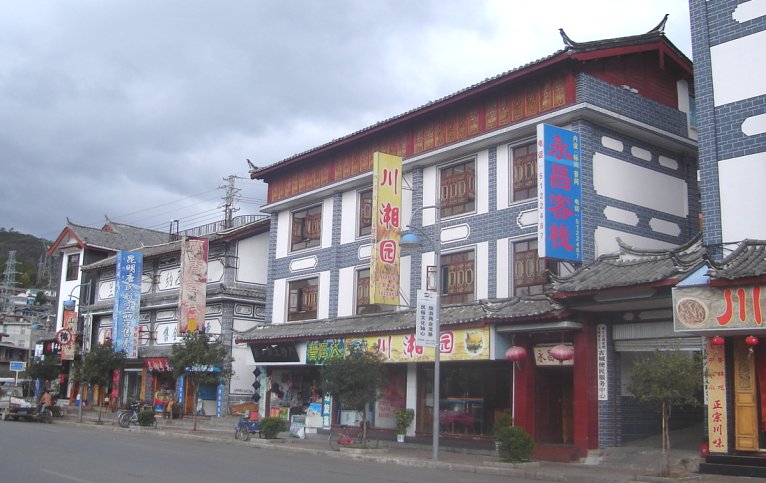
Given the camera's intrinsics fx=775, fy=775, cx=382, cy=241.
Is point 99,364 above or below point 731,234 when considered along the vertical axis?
below

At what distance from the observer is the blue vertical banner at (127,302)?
38750 mm

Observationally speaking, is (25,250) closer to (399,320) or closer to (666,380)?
(399,320)

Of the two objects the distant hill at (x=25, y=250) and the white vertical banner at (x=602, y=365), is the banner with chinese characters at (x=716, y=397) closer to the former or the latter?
the white vertical banner at (x=602, y=365)

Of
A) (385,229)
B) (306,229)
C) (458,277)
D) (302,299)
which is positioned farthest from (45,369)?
(458,277)

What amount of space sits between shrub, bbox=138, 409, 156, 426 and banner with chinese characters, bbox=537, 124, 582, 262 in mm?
19684

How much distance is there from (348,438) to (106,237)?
30704 millimetres

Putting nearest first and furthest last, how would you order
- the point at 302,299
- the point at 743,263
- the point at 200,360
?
the point at 743,263, the point at 200,360, the point at 302,299

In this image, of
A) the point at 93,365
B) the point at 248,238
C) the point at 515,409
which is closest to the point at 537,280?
the point at 515,409

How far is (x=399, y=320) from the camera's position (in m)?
25.7

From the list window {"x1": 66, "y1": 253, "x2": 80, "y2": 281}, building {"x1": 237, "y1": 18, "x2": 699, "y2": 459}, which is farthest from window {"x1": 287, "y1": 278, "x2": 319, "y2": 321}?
window {"x1": 66, "y1": 253, "x2": 80, "y2": 281}

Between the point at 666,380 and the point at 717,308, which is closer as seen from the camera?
the point at 666,380

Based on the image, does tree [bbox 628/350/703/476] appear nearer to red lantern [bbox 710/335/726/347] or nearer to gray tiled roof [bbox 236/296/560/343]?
red lantern [bbox 710/335/726/347]

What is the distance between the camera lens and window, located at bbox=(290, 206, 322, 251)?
31516 millimetres

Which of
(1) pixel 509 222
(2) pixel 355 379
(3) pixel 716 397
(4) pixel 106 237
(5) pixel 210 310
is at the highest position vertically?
(4) pixel 106 237
